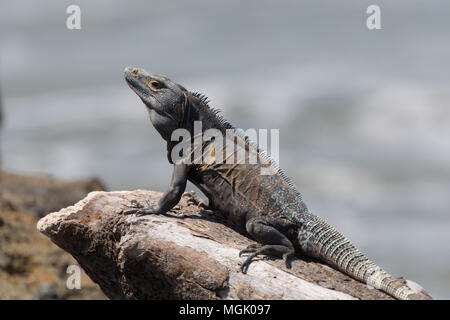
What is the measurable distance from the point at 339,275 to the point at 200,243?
5.26ft

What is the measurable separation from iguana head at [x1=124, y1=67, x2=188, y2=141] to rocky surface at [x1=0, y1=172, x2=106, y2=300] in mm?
4389

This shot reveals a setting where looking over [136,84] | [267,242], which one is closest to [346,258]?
[267,242]

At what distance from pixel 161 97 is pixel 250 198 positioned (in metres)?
1.71

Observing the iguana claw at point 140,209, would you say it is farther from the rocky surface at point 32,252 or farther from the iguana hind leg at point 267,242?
the rocky surface at point 32,252

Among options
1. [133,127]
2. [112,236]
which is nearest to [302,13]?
[133,127]

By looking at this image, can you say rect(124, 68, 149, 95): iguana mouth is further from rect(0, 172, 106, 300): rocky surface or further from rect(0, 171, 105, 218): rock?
rect(0, 171, 105, 218): rock

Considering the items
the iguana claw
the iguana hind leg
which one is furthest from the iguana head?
the iguana hind leg

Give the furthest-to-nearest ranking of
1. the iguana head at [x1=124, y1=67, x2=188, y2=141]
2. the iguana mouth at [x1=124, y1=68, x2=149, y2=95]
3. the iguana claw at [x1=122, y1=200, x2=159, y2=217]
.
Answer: the iguana mouth at [x1=124, y1=68, x2=149, y2=95], the iguana head at [x1=124, y1=67, x2=188, y2=141], the iguana claw at [x1=122, y1=200, x2=159, y2=217]

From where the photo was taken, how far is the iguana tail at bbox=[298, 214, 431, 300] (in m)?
6.92

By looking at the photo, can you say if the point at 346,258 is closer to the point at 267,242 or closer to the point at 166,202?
the point at 267,242

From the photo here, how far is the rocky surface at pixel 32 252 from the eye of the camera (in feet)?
36.3

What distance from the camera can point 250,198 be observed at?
7672 millimetres

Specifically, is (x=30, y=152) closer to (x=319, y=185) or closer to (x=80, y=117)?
(x=80, y=117)

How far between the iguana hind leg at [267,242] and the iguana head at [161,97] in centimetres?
161
